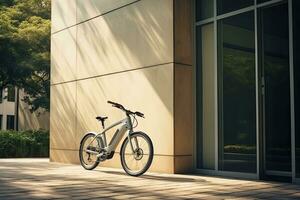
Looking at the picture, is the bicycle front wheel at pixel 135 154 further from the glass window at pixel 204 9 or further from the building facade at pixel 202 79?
the glass window at pixel 204 9

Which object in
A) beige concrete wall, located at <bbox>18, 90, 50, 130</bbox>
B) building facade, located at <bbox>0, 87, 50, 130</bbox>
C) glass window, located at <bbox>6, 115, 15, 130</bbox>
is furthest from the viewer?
glass window, located at <bbox>6, 115, 15, 130</bbox>

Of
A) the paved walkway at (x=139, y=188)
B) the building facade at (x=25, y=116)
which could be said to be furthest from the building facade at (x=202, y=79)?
the building facade at (x=25, y=116)

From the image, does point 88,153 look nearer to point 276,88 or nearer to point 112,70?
point 112,70

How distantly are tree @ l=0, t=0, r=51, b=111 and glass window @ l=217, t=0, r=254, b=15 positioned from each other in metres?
11.9

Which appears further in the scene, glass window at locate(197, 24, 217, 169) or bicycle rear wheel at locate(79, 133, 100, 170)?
bicycle rear wheel at locate(79, 133, 100, 170)

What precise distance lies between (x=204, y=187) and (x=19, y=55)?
45.5ft

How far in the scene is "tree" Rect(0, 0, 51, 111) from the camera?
56.1ft

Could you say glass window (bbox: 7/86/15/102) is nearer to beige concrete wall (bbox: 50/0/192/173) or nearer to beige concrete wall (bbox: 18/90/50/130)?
beige concrete wall (bbox: 18/90/50/130)

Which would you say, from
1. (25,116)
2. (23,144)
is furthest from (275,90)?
(25,116)

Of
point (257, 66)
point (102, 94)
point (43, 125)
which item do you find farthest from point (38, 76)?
point (257, 66)

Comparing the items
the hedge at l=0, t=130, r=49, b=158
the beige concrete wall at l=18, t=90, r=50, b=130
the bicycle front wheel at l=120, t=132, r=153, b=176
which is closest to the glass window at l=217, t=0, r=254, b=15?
the bicycle front wheel at l=120, t=132, r=153, b=176

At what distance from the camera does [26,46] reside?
17.6 metres

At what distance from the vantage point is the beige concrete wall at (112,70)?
684cm

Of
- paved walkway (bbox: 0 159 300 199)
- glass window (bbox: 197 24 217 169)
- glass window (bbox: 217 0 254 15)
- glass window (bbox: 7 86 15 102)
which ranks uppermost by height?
glass window (bbox: 7 86 15 102)
